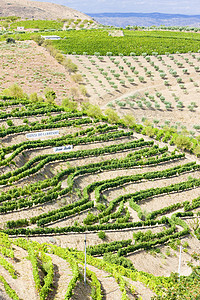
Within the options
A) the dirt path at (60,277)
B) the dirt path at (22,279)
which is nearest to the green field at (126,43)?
the dirt path at (60,277)

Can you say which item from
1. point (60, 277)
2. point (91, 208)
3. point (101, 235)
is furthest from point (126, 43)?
point (60, 277)

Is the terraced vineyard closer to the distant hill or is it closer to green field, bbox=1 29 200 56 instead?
green field, bbox=1 29 200 56

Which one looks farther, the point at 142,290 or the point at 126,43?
the point at 126,43

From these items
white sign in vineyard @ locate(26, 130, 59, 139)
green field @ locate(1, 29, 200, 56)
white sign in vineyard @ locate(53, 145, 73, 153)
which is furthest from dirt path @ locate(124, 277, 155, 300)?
green field @ locate(1, 29, 200, 56)

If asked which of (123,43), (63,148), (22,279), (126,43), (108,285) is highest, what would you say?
(126,43)

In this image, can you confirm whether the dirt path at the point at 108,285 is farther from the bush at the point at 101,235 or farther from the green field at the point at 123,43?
the green field at the point at 123,43

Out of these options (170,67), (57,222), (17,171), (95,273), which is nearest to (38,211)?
(57,222)

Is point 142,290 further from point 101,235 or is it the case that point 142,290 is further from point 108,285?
point 101,235
